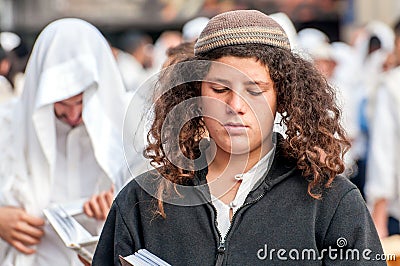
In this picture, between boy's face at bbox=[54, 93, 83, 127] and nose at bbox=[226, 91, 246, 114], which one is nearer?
nose at bbox=[226, 91, 246, 114]

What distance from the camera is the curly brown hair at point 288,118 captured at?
2814 mm

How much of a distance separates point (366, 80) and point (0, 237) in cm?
585

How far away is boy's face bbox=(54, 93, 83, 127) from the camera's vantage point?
4.26 meters

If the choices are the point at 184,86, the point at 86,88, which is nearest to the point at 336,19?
the point at 86,88

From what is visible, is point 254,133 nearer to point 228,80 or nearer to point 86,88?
point 228,80

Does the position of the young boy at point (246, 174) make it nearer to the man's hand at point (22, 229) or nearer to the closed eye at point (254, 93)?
the closed eye at point (254, 93)

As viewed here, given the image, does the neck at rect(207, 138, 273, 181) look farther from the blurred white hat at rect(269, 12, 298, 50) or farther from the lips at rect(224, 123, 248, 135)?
the blurred white hat at rect(269, 12, 298, 50)

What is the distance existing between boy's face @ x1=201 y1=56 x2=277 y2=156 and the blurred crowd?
8.6 inches

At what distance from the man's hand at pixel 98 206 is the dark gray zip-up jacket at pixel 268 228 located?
1.05m

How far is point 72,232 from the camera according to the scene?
3.62 metres

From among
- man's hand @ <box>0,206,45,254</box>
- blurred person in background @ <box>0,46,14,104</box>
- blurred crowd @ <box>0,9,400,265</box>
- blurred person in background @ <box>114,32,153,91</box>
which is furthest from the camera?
blurred person in background @ <box>114,32,153,91</box>

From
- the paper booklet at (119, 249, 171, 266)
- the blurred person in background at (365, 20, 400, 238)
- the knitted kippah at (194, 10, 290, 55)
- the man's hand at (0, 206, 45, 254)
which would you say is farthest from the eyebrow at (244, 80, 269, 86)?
the blurred person in background at (365, 20, 400, 238)

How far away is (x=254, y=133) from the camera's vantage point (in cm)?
280

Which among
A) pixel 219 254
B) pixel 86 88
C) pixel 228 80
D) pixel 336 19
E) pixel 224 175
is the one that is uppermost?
pixel 336 19
